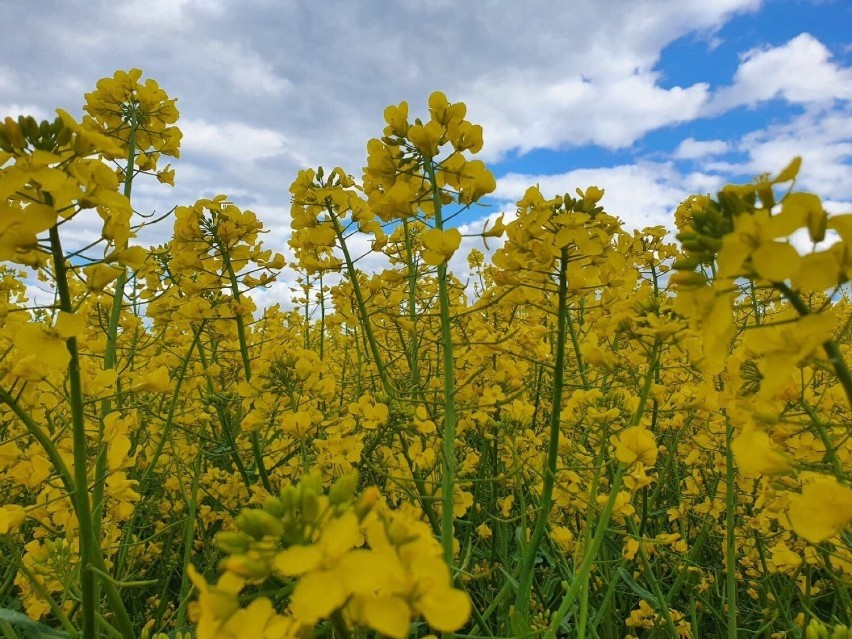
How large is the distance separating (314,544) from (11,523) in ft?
4.19

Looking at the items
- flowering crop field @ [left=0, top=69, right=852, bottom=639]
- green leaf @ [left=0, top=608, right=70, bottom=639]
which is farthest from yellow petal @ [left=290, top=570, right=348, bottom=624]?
green leaf @ [left=0, top=608, right=70, bottom=639]

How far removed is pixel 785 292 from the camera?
0.97 metres

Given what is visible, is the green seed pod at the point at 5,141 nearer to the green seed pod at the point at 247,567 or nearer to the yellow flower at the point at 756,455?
the green seed pod at the point at 247,567

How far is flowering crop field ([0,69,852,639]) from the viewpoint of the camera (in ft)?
2.97

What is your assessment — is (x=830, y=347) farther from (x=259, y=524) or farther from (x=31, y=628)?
(x=31, y=628)

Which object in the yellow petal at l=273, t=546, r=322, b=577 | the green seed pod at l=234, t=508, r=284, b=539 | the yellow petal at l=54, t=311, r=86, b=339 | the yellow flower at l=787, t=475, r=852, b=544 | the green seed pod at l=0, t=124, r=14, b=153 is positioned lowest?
the yellow flower at l=787, t=475, r=852, b=544

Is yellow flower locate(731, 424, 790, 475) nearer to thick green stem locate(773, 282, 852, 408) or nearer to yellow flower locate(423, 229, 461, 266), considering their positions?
thick green stem locate(773, 282, 852, 408)

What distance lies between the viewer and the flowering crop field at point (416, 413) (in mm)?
907

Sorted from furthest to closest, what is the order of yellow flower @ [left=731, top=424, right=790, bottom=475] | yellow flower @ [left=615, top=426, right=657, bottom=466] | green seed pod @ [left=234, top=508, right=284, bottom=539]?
yellow flower @ [left=615, top=426, right=657, bottom=466] → yellow flower @ [left=731, top=424, right=790, bottom=475] → green seed pod @ [left=234, top=508, right=284, bottom=539]

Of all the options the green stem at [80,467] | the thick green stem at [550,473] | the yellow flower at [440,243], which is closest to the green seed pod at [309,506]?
the green stem at [80,467]

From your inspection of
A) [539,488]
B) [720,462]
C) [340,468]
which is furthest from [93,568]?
[720,462]

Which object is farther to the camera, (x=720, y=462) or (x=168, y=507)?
(x=168, y=507)

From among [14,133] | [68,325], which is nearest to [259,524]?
[68,325]

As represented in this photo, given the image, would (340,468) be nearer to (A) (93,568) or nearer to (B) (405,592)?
(A) (93,568)
